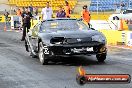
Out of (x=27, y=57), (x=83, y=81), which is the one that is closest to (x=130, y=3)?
(x=27, y=57)

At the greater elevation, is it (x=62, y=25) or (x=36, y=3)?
(x=62, y=25)

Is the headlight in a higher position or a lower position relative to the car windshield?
lower

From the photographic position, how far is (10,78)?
805 centimetres

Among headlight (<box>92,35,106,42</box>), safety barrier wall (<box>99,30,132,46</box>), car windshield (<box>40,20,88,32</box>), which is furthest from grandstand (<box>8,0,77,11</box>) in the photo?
headlight (<box>92,35,106,42</box>)

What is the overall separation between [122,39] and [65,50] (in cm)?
807

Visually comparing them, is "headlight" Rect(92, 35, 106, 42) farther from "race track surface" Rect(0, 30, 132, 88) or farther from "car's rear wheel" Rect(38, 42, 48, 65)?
"car's rear wheel" Rect(38, 42, 48, 65)

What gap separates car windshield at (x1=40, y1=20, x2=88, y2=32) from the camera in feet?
37.1

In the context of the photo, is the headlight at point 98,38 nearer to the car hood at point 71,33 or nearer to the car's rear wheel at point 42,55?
the car hood at point 71,33

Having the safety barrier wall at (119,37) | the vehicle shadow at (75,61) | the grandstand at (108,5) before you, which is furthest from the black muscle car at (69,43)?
the grandstand at (108,5)

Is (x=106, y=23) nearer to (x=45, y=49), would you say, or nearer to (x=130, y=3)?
(x=45, y=49)

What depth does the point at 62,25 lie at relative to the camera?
11.5 metres

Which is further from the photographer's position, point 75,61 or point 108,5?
point 108,5

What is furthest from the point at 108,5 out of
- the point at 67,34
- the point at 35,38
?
the point at 67,34

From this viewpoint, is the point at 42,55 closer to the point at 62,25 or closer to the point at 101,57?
the point at 62,25
